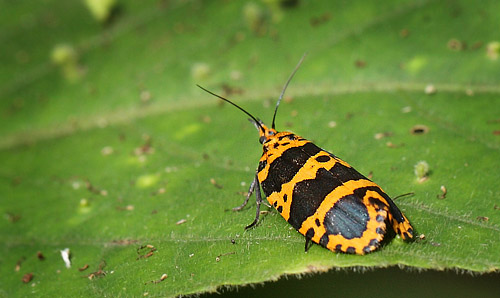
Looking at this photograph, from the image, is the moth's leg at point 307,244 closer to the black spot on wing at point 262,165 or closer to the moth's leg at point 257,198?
the moth's leg at point 257,198

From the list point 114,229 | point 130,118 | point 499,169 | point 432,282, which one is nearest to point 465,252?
point 499,169

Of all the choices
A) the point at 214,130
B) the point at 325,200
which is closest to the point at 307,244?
the point at 325,200

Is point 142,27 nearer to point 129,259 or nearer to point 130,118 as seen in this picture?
point 130,118

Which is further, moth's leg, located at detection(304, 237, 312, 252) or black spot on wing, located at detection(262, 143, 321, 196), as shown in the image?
black spot on wing, located at detection(262, 143, 321, 196)

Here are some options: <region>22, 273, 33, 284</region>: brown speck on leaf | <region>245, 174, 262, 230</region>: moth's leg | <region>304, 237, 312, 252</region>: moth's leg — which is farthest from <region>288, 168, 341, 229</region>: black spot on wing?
<region>22, 273, 33, 284</region>: brown speck on leaf

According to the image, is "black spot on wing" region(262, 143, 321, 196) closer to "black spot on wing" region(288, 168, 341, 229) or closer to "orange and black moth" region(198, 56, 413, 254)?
"orange and black moth" region(198, 56, 413, 254)

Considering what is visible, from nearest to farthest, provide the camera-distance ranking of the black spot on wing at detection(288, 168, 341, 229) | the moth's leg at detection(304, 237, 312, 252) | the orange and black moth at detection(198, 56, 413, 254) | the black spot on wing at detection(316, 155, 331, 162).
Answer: the orange and black moth at detection(198, 56, 413, 254) → the moth's leg at detection(304, 237, 312, 252) → the black spot on wing at detection(288, 168, 341, 229) → the black spot on wing at detection(316, 155, 331, 162)
